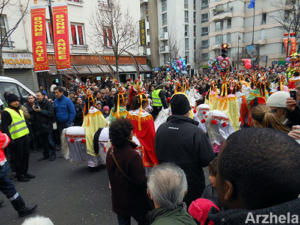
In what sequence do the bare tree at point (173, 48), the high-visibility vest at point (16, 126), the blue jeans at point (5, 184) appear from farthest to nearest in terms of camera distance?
the bare tree at point (173, 48), the high-visibility vest at point (16, 126), the blue jeans at point (5, 184)

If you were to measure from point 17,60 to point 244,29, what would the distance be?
1459 inches

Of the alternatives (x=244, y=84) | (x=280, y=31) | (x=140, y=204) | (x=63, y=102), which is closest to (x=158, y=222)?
(x=140, y=204)

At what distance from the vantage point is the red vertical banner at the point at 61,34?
9102 millimetres

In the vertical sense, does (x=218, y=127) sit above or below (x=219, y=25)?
below

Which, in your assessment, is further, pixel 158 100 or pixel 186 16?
pixel 186 16

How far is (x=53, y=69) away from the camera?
49.6 ft

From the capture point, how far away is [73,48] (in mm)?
16578

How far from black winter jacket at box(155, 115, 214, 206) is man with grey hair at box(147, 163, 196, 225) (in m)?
0.72

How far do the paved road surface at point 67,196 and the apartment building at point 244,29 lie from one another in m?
33.1

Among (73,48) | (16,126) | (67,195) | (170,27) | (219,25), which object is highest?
(219,25)

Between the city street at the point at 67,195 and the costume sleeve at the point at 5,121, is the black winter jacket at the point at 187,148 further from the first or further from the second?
the costume sleeve at the point at 5,121

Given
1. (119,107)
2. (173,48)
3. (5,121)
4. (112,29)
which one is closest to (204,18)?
(173,48)

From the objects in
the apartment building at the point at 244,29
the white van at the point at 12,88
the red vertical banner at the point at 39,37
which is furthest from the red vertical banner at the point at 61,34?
the apartment building at the point at 244,29

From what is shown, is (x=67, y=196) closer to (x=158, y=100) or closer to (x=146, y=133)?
(x=146, y=133)
